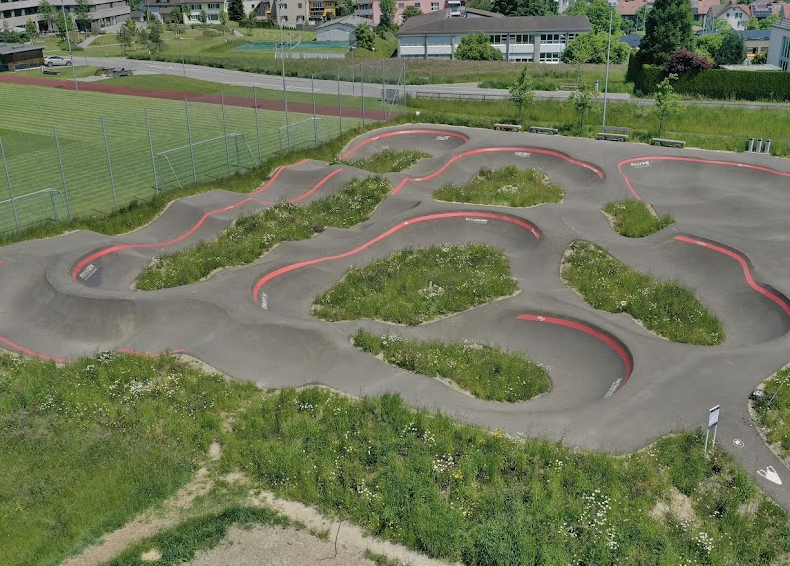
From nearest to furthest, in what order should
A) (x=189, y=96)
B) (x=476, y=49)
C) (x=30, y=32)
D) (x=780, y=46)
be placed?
1. (x=189, y=96)
2. (x=780, y=46)
3. (x=476, y=49)
4. (x=30, y=32)

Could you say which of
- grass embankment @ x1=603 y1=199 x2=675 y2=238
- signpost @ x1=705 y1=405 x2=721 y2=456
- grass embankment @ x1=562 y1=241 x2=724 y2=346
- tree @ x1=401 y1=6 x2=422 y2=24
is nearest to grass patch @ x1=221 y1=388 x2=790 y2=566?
signpost @ x1=705 y1=405 x2=721 y2=456

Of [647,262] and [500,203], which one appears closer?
[647,262]

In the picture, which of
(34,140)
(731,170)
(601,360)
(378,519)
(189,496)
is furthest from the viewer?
(34,140)

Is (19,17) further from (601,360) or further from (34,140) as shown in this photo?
(601,360)

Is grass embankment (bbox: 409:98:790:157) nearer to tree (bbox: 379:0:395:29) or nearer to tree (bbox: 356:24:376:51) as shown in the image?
tree (bbox: 356:24:376:51)

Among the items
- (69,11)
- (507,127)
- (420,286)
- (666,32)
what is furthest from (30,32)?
(420,286)

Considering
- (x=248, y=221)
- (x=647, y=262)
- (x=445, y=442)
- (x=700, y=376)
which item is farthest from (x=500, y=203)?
(x=445, y=442)

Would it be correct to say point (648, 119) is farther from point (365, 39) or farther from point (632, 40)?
point (632, 40)
